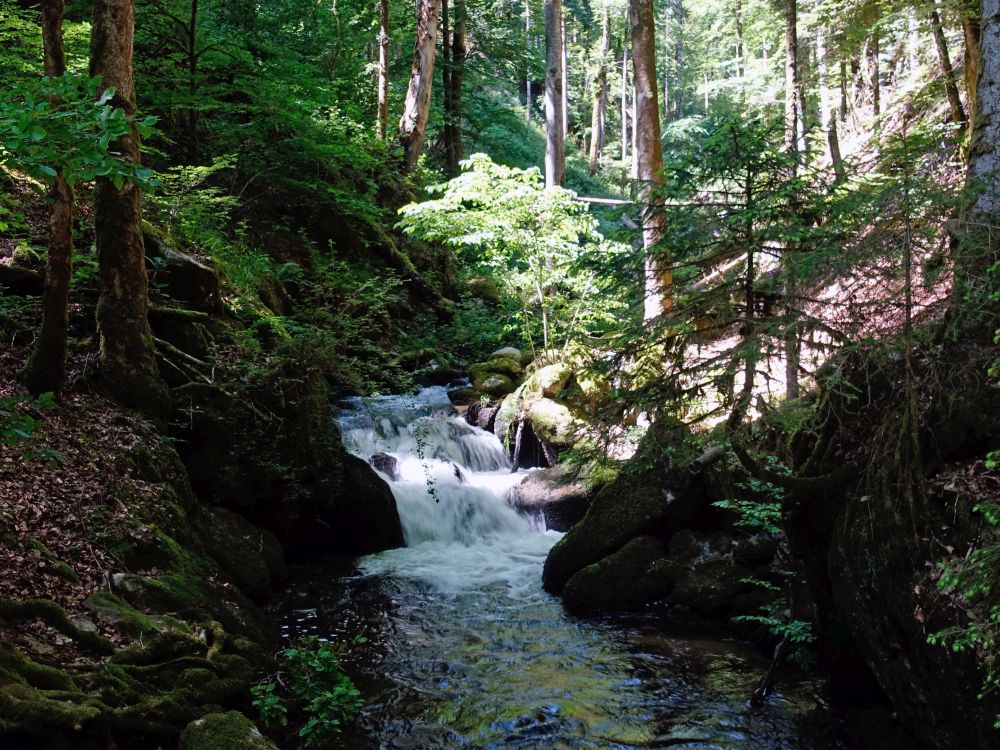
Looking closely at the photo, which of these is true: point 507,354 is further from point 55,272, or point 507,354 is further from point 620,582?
point 55,272

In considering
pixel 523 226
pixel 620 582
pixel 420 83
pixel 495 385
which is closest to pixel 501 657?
pixel 620 582

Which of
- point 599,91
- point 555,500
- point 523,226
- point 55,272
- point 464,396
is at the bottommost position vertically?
point 555,500

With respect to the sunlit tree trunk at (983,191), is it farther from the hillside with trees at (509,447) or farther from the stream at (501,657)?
the stream at (501,657)

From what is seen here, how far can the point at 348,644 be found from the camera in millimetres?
7363

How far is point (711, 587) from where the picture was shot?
8.12 meters

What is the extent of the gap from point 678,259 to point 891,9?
9414 mm

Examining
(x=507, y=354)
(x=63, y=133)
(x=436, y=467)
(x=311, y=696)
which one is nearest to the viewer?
(x=63, y=133)

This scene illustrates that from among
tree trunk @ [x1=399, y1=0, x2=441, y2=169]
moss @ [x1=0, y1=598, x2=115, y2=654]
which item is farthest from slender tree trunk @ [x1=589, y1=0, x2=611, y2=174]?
moss @ [x1=0, y1=598, x2=115, y2=654]

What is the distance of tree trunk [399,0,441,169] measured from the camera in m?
18.3

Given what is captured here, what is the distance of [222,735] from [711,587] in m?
5.44

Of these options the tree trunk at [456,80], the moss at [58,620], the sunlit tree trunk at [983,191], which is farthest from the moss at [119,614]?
the tree trunk at [456,80]

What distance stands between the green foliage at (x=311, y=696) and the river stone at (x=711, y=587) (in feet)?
12.9

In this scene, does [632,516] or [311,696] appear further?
[632,516]

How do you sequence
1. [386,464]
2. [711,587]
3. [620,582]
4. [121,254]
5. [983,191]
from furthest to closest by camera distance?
[386,464] < [620,582] < [711,587] < [121,254] < [983,191]
